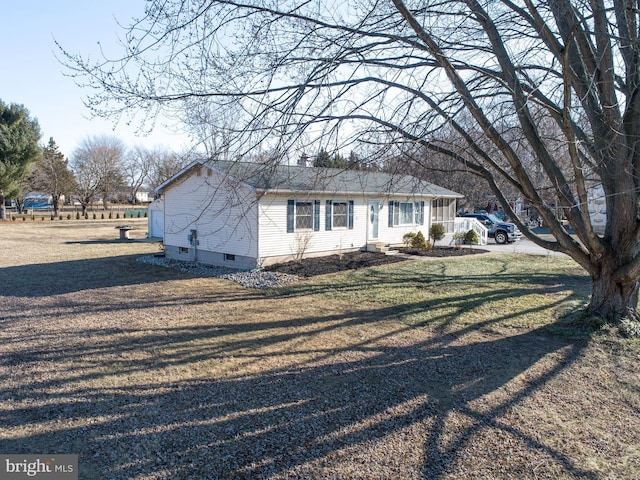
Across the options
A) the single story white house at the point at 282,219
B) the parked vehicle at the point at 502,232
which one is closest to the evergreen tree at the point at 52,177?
the single story white house at the point at 282,219

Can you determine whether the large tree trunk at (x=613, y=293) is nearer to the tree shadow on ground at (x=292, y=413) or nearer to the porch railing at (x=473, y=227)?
the tree shadow on ground at (x=292, y=413)

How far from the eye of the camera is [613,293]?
7.35 meters

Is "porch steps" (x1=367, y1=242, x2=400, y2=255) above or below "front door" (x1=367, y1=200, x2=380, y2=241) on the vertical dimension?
below

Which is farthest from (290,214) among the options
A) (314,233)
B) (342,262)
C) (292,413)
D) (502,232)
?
(502,232)

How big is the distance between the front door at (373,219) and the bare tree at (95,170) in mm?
36299

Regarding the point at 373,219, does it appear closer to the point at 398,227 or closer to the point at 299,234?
the point at 398,227

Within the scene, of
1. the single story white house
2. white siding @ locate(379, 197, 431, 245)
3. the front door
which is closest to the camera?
the single story white house

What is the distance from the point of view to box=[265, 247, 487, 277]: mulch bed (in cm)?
1412

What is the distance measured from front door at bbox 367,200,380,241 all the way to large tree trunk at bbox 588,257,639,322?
11.1 metres

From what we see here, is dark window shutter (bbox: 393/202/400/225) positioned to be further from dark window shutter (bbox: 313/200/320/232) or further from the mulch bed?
dark window shutter (bbox: 313/200/320/232)

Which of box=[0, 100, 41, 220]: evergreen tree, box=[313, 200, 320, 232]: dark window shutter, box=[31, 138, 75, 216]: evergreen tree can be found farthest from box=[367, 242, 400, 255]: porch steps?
box=[31, 138, 75, 216]: evergreen tree

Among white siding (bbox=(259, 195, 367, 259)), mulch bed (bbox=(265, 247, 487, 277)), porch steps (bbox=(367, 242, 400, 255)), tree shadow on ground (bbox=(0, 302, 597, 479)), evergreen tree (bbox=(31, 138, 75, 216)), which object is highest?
evergreen tree (bbox=(31, 138, 75, 216))

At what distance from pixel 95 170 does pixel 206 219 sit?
123 ft

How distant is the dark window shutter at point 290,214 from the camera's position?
15125mm
